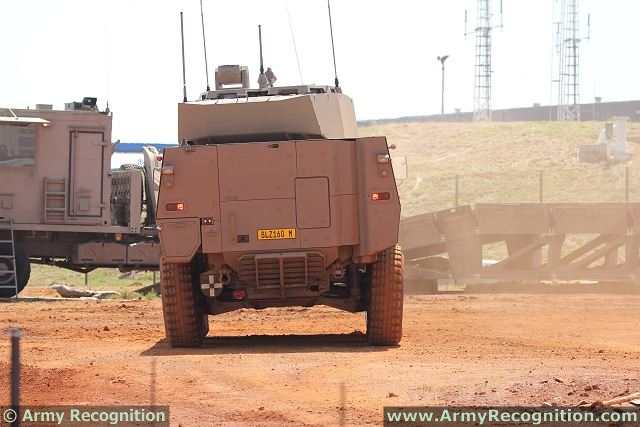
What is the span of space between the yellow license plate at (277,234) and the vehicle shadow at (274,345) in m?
1.17

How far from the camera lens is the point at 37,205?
24.8 meters

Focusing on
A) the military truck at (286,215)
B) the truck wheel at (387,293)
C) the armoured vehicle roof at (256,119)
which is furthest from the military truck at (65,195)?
the truck wheel at (387,293)

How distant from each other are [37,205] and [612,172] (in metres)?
33.6

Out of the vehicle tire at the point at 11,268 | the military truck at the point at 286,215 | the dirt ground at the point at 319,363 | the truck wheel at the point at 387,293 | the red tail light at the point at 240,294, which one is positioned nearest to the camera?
the dirt ground at the point at 319,363

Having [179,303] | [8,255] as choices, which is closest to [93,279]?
[8,255]

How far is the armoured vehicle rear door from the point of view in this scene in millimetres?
24812

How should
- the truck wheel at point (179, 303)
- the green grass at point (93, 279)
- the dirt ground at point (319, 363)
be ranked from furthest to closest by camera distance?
the green grass at point (93, 279), the truck wheel at point (179, 303), the dirt ground at point (319, 363)

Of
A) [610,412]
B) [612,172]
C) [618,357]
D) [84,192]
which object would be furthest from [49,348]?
[612,172]

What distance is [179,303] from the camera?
14734 mm

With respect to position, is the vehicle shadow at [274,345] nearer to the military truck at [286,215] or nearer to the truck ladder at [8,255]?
the military truck at [286,215]

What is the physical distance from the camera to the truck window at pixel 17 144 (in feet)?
81.0

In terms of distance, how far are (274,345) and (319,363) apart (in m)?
2.58

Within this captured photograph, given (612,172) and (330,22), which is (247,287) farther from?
(612,172)

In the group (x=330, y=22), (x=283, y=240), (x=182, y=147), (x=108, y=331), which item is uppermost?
(x=330, y=22)
